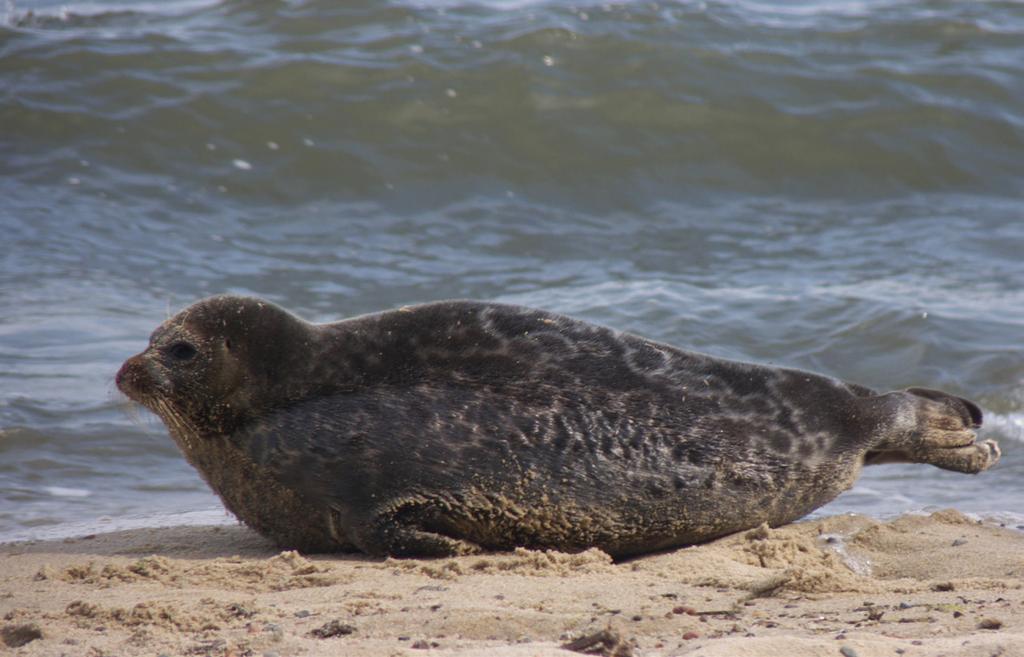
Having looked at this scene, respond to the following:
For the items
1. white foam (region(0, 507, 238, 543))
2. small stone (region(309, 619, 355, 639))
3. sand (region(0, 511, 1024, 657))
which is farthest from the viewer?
white foam (region(0, 507, 238, 543))

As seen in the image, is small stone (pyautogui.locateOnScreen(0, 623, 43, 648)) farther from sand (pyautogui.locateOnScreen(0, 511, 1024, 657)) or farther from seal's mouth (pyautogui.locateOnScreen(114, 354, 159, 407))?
seal's mouth (pyautogui.locateOnScreen(114, 354, 159, 407))

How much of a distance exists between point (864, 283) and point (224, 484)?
6.56 m

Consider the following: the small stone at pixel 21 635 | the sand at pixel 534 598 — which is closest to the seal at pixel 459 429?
the sand at pixel 534 598

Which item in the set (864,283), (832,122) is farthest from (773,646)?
(832,122)

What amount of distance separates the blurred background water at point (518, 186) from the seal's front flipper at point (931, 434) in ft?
2.00

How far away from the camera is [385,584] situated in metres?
4.32

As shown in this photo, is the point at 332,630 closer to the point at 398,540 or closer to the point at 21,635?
the point at 21,635

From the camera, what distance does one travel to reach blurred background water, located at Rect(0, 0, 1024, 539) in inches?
329

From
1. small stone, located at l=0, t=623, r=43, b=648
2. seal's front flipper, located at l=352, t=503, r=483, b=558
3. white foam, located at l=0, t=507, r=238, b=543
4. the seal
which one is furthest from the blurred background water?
small stone, located at l=0, t=623, r=43, b=648

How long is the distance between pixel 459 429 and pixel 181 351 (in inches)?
41.6

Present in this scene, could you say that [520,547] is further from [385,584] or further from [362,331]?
[362,331]

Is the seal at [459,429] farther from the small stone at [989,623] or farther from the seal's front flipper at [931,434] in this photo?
the small stone at [989,623]

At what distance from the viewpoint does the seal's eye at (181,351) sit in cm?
488

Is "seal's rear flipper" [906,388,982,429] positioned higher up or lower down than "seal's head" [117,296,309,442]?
lower down
